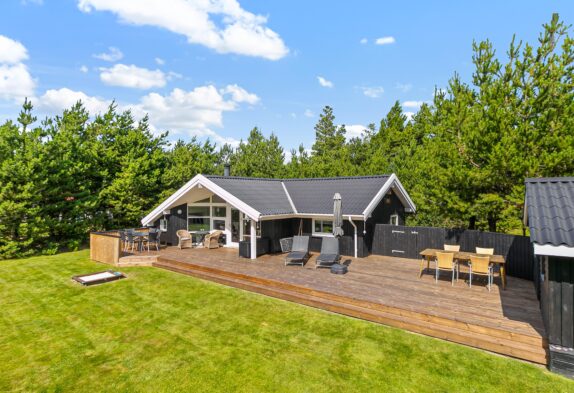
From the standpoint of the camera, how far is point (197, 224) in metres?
15.8

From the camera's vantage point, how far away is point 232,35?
19188 millimetres

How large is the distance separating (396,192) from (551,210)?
10.5 metres

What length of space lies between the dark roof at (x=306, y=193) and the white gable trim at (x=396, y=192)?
0.19m

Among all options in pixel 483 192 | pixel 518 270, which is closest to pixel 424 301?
pixel 518 270

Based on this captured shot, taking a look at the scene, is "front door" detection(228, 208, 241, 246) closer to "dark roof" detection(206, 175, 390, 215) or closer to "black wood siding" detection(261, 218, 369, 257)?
"dark roof" detection(206, 175, 390, 215)

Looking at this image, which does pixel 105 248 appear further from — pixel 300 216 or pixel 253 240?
pixel 300 216

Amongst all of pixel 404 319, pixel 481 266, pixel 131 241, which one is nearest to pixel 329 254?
pixel 404 319

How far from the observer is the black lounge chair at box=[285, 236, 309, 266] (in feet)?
37.1

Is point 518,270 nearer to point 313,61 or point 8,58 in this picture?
point 313,61

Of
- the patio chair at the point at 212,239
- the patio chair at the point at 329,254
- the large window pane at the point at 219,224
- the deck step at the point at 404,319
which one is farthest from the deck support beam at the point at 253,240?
the large window pane at the point at 219,224

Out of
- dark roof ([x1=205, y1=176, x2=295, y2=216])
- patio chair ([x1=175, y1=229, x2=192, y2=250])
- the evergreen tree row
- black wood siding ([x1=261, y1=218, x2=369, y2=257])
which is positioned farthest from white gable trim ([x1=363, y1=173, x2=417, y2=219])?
patio chair ([x1=175, y1=229, x2=192, y2=250])

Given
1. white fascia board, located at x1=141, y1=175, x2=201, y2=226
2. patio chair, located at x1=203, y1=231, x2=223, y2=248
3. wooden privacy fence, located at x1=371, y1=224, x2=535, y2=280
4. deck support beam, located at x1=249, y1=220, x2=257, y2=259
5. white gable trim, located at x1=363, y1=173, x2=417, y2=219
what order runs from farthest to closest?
patio chair, located at x1=203, y1=231, x2=223, y2=248
white fascia board, located at x1=141, y1=175, x2=201, y2=226
white gable trim, located at x1=363, y1=173, x2=417, y2=219
deck support beam, located at x1=249, y1=220, x2=257, y2=259
wooden privacy fence, located at x1=371, y1=224, x2=535, y2=280

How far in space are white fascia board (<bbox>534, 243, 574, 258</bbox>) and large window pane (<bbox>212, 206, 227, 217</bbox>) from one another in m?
12.6

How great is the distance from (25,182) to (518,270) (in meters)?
21.1
